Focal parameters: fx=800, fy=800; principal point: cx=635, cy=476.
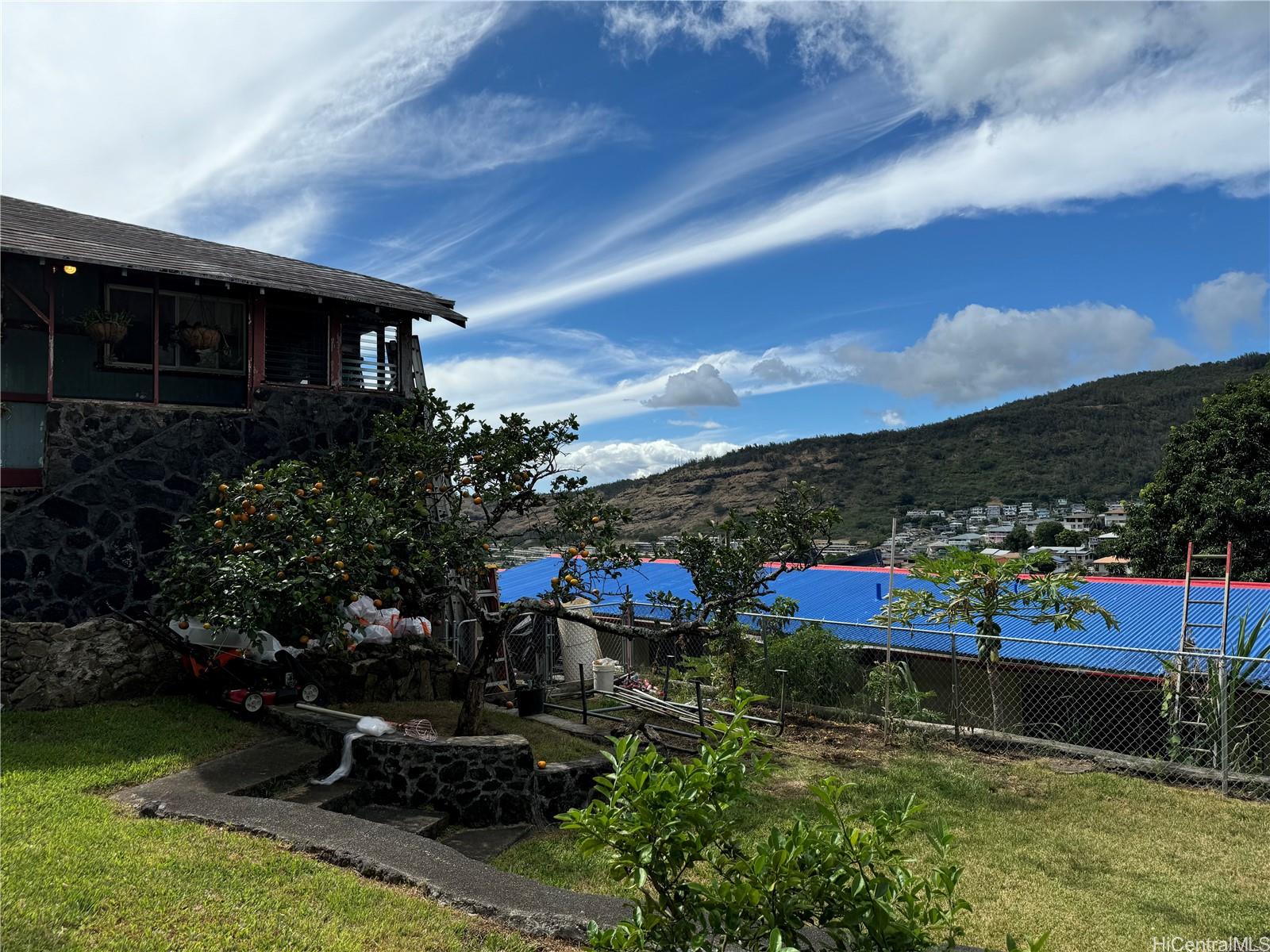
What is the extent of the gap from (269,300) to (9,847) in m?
9.77

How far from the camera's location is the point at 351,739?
8.01m

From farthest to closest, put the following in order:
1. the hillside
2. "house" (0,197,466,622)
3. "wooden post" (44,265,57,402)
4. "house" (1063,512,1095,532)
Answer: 1. the hillside
2. "house" (1063,512,1095,532)
3. "wooden post" (44,265,57,402)
4. "house" (0,197,466,622)

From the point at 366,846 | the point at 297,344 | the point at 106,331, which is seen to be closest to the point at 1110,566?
the point at 297,344

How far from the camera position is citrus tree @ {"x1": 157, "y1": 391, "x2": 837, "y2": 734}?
9016 millimetres

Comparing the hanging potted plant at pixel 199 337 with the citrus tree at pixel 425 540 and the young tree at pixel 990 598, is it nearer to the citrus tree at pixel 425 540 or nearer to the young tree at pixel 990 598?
the citrus tree at pixel 425 540

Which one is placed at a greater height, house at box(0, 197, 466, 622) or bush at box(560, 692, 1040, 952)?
house at box(0, 197, 466, 622)

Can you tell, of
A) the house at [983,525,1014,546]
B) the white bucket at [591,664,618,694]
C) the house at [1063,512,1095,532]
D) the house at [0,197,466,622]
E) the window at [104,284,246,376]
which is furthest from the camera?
the house at [1063,512,1095,532]

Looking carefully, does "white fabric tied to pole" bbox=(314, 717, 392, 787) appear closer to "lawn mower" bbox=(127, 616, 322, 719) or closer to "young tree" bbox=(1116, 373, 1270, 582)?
"lawn mower" bbox=(127, 616, 322, 719)

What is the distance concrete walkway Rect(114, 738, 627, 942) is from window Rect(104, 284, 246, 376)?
7.79 m

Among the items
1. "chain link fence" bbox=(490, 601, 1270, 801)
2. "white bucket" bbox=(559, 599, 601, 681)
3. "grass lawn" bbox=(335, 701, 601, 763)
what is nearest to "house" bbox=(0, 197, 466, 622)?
"grass lawn" bbox=(335, 701, 601, 763)

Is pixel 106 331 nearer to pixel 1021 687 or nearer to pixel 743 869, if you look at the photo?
pixel 743 869

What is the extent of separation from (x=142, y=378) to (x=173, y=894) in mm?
10402

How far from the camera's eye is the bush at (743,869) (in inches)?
107

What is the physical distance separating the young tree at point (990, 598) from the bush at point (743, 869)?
7825 mm
